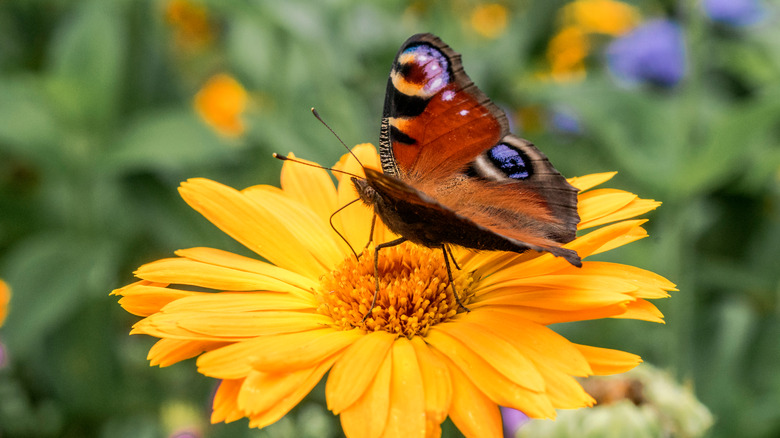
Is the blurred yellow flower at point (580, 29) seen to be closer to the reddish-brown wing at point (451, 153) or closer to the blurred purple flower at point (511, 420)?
the blurred purple flower at point (511, 420)

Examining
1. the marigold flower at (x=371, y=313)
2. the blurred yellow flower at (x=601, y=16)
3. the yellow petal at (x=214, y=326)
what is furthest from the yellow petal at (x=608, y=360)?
the blurred yellow flower at (x=601, y=16)

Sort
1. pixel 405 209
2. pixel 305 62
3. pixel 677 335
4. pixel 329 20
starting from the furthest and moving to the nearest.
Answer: pixel 305 62 → pixel 329 20 → pixel 677 335 → pixel 405 209

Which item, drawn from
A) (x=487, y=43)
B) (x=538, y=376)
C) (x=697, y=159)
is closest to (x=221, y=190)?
(x=538, y=376)

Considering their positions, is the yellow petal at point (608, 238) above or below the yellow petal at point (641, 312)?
above

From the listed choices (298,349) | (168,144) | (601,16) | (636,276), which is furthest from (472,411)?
(601,16)

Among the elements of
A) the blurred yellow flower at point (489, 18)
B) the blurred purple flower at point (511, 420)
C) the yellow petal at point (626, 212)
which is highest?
the blurred yellow flower at point (489, 18)

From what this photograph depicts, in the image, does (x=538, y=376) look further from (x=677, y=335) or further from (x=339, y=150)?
(x=339, y=150)

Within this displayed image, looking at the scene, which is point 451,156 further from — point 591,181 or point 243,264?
point 243,264
